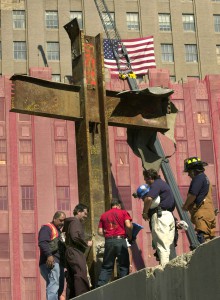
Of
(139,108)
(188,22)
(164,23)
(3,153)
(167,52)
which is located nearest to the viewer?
(139,108)

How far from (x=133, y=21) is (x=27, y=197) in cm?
2626

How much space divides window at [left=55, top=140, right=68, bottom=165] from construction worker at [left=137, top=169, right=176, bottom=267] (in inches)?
1660

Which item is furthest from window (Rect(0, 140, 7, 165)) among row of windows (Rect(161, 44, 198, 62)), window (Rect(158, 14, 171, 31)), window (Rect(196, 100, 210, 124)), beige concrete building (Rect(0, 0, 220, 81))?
window (Rect(158, 14, 171, 31))

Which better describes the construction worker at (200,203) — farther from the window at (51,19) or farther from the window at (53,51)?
the window at (51,19)

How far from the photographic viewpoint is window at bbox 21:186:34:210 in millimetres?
51969

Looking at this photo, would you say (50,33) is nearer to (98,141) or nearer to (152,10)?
(152,10)

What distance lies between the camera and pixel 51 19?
7312 centimetres

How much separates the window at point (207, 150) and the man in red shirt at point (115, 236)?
43.9 m

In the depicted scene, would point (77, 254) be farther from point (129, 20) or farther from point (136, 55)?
point (129, 20)

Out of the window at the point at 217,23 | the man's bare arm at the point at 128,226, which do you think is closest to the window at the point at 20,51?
the window at the point at 217,23

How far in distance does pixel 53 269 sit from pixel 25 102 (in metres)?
2.64

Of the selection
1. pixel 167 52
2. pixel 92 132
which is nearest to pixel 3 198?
pixel 167 52

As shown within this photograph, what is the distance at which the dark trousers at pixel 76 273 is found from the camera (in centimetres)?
1092

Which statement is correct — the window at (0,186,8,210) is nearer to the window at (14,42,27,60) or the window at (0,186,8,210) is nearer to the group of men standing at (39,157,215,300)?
the window at (14,42,27,60)
